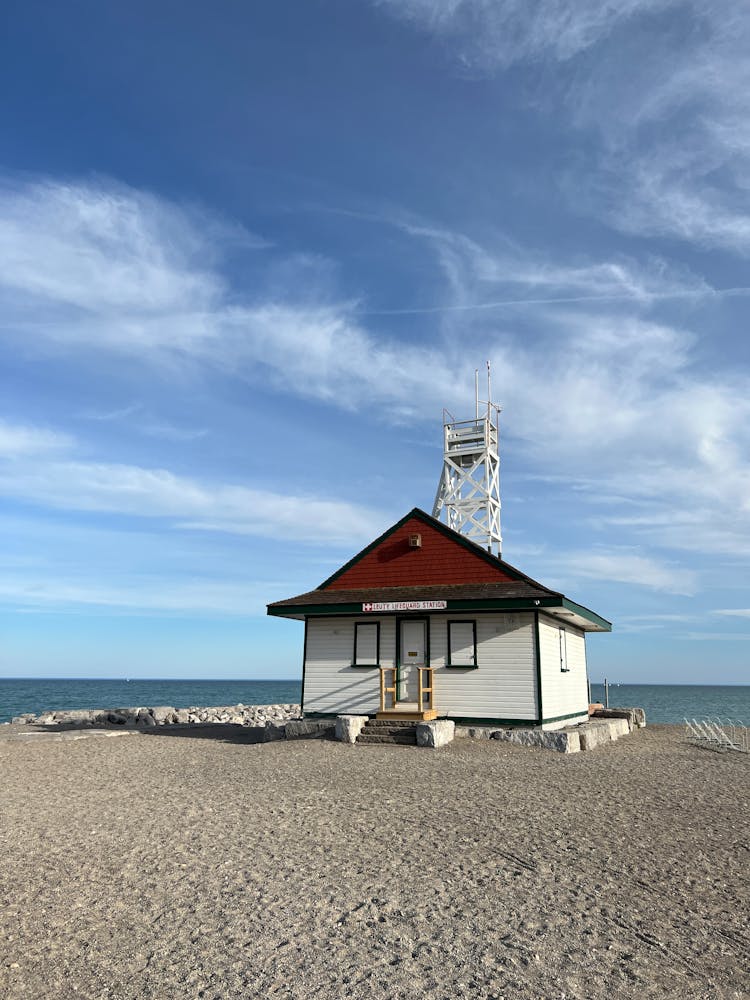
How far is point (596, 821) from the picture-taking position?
9758 mm

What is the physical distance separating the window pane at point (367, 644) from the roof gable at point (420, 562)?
1.65 metres

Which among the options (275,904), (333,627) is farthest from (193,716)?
(275,904)

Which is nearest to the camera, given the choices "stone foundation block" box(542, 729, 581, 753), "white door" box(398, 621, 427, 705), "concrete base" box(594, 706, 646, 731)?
"stone foundation block" box(542, 729, 581, 753)

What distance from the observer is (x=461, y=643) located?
64.7 ft

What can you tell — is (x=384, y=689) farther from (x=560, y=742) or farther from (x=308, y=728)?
(x=560, y=742)

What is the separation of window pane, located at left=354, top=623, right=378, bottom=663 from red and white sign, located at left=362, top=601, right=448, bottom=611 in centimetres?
110

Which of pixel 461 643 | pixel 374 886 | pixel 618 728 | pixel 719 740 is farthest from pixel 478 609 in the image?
pixel 374 886

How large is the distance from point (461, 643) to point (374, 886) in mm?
12970

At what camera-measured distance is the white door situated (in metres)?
20.2

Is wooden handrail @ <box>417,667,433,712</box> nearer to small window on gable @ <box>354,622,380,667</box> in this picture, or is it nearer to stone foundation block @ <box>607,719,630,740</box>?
small window on gable @ <box>354,622,380,667</box>

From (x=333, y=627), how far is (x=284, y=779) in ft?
27.8

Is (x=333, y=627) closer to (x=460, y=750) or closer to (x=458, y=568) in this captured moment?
(x=458, y=568)

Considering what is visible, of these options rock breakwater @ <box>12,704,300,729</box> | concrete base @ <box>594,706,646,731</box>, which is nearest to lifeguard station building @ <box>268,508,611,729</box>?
concrete base @ <box>594,706,646,731</box>

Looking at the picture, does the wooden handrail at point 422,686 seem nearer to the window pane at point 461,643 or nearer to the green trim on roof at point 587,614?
the window pane at point 461,643
